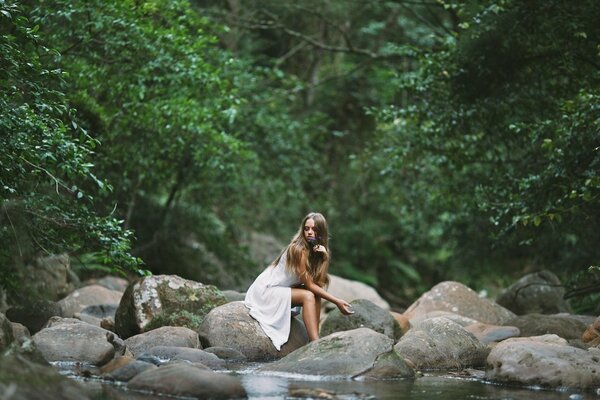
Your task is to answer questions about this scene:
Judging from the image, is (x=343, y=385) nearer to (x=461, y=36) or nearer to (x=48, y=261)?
(x=461, y=36)

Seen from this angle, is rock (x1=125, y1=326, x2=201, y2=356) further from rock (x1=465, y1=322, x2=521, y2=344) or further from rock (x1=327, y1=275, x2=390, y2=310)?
rock (x1=327, y1=275, x2=390, y2=310)

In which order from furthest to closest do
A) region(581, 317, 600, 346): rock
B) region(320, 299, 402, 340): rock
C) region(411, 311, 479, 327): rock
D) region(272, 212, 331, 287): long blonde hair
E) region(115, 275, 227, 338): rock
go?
region(411, 311, 479, 327): rock → region(320, 299, 402, 340): rock → region(115, 275, 227, 338): rock → region(581, 317, 600, 346): rock → region(272, 212, 331, 287): long blonde hair

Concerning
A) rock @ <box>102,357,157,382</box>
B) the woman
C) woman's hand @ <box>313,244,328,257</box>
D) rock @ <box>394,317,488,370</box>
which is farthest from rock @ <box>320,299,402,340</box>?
rock @ <box>102,357,157,382</box>

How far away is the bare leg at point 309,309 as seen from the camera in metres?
10.3

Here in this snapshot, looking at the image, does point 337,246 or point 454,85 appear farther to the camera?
point 337,246

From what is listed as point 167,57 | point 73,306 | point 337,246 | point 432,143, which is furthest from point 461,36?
point 337,246

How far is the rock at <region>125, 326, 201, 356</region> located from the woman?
806 mm

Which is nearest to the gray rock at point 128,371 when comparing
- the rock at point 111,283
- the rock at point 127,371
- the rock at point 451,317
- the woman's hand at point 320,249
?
the rock at point 127,371

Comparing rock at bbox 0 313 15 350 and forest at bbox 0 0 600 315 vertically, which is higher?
forest at bbox 0 0 600 315

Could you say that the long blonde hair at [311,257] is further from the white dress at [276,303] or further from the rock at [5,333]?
the rock at [5,333]

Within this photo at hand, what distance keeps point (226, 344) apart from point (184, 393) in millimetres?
3108

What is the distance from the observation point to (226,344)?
10.5 m

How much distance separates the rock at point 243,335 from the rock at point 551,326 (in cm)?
339

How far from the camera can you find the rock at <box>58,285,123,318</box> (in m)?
13.7
